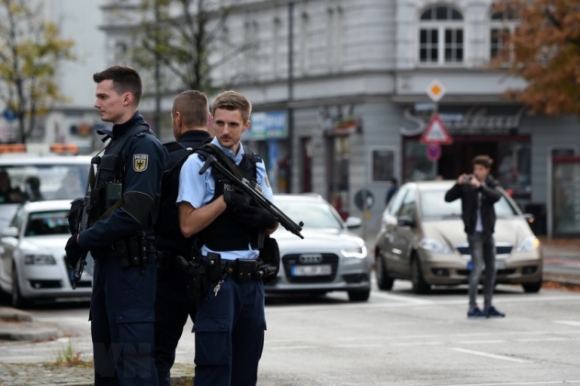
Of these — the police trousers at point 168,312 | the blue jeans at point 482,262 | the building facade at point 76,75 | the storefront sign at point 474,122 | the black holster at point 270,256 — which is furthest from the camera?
the building facade at point 76,75

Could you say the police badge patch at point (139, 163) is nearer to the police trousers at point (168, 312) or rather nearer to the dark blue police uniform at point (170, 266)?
the dark blue police uniform at point (170, 266)

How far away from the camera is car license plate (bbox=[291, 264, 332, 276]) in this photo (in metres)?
20.2

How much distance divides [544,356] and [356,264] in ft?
23.4

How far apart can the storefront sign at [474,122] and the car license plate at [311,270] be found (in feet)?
94.5

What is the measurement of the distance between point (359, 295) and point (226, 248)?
13.2m

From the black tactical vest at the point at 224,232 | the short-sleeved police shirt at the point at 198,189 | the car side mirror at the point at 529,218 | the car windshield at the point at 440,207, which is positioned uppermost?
the short-sleeved police shirt at the point at 198,189

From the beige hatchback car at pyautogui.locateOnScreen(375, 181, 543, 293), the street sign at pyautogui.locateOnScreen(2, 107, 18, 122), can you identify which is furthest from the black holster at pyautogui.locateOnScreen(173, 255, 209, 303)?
the street sign at pyautogui.locateOnScreen(2, 107, 18, 122)

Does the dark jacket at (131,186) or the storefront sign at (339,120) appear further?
the storefront sign at (339,120)

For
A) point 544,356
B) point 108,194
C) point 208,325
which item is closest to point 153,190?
point 108,194

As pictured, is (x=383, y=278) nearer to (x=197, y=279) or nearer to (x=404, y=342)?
(x=404, y=342)

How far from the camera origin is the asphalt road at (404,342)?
12.0m

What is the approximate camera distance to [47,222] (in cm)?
2089

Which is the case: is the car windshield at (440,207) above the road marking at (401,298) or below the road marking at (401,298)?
above

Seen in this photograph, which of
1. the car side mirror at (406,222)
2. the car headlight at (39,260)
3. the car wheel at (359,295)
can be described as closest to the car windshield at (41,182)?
the car headlight at (39,260)
